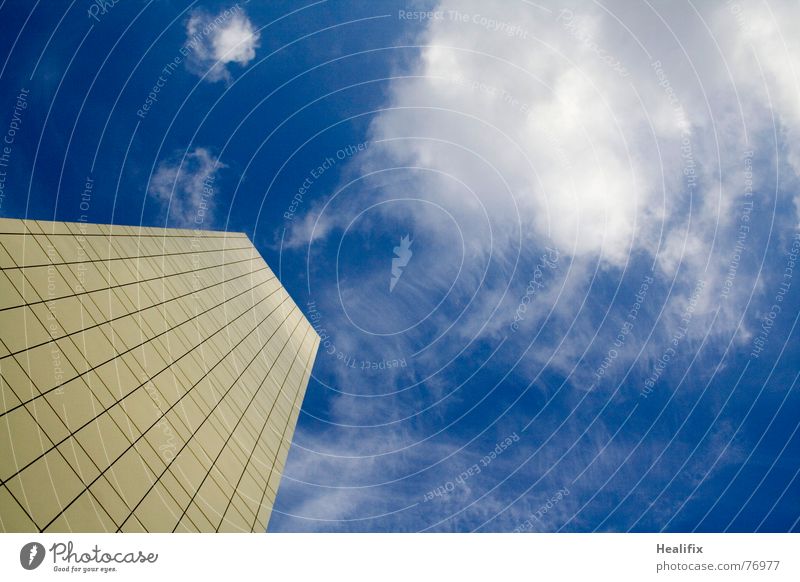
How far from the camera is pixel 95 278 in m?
18.9

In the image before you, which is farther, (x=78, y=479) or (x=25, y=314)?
(x=25, y=314)

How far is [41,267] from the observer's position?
1576 cm

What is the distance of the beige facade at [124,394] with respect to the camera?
1121 cm

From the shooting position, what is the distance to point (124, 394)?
15617mm

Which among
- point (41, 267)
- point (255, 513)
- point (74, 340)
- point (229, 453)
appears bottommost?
point (255, 513)

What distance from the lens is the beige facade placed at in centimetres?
1121

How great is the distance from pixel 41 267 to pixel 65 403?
626 cm

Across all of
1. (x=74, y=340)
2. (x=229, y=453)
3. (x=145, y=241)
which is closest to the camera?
(x=74, y=340)

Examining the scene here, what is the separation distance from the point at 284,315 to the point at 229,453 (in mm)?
24750

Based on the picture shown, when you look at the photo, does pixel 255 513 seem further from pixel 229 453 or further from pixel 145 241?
pixel 145 241

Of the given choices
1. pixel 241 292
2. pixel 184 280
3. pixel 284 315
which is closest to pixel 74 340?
pixel 184 280

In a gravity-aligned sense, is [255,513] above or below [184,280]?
below

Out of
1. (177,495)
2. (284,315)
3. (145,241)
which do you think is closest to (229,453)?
(177,495)

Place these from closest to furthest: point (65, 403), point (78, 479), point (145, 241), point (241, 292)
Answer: point (78, 479) < point (65, 403) < point (145, 241) < point (241, 292)
